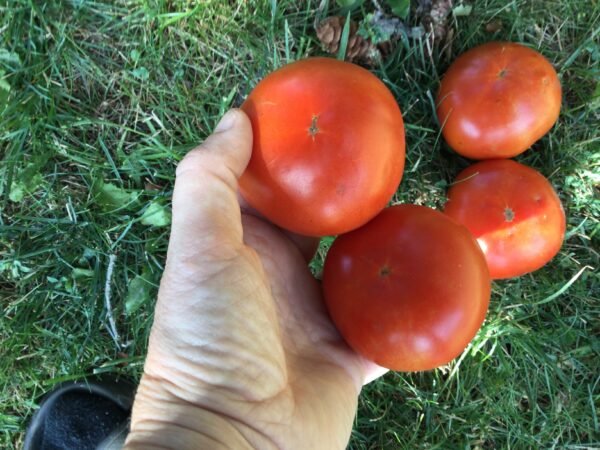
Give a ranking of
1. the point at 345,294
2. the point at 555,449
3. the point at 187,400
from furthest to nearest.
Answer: the point at 555,449 < the point at 345,294 < the point at 187,400

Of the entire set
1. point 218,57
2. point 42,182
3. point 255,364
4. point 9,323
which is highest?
point 218,57

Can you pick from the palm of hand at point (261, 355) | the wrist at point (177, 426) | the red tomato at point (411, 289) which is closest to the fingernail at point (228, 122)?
the palm of hand at point (261, 355)

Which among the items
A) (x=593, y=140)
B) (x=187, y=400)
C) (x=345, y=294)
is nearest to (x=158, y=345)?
(x=187, y=400)

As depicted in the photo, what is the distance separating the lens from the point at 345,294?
70.0 inches

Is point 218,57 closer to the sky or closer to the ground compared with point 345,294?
closer to the sky

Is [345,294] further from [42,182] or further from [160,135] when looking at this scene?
[42,182]

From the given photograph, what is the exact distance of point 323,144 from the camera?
4.98ft

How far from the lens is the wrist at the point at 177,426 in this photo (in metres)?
1.51

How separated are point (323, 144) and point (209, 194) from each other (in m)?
0.37

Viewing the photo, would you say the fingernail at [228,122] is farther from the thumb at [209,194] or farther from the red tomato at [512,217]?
the red tomato at [512,217]

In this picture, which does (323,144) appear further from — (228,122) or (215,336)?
(215,336)

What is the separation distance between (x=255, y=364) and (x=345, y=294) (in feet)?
1.17

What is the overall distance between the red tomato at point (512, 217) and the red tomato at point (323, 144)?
679mm

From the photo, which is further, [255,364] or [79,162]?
[79,162]
